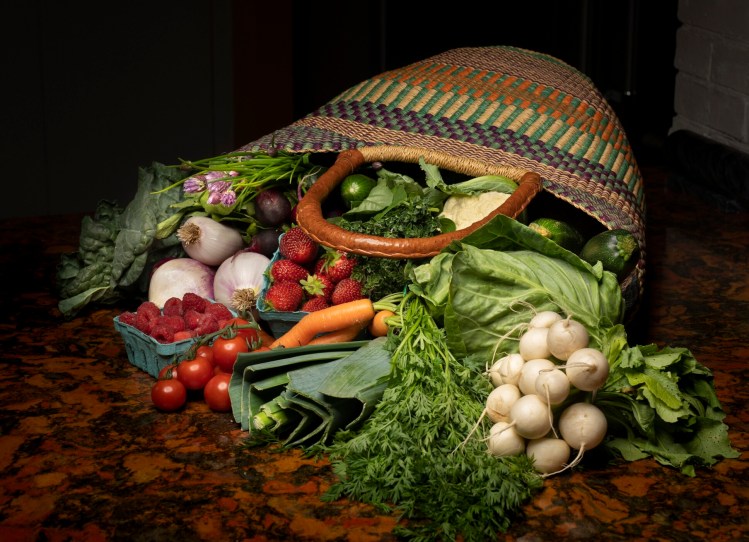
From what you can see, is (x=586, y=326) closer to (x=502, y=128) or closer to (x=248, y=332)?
(x=248, y=332)

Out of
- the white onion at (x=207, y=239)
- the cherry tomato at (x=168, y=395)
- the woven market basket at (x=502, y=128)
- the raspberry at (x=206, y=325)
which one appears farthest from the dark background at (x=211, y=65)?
the cherry tomato at (x=168, y=395)

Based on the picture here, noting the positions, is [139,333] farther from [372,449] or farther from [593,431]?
[593,431]

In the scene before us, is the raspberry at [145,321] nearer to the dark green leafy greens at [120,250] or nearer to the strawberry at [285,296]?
the strawberry at [285,296]

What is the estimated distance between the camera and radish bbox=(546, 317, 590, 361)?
1.93 m

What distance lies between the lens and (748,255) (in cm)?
347

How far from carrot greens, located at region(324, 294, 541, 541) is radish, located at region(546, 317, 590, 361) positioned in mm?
179

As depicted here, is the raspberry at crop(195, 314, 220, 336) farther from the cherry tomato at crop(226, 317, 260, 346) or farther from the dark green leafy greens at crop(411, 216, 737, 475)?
the dark green leafy greens at crop(411, 216, 737, 475)

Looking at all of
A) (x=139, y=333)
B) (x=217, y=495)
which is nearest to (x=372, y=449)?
(x=217, y=495)

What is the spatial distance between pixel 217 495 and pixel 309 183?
44.8 inches

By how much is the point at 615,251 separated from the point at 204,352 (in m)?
1.00

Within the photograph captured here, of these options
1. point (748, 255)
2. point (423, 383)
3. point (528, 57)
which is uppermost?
point (528, 57)

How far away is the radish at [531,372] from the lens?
1922 millimetres

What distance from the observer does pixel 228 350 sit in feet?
7.55

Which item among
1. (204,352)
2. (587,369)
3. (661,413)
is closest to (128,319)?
(204,352)
